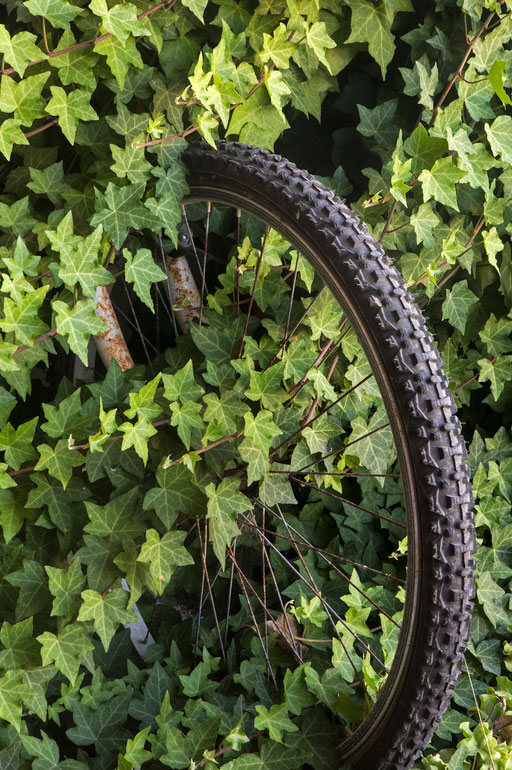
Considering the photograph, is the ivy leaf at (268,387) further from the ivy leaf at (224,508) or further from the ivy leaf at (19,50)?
the ivy leaf at (19,50)

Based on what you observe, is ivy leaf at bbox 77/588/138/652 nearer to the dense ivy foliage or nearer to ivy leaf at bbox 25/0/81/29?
the dense ivy foliage

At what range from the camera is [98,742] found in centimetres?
114

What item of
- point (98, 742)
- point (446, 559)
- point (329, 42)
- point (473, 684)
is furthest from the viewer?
point (473, 684)

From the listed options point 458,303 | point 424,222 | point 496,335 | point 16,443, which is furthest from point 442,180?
point 16,443

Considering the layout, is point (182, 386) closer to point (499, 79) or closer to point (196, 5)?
point (196, 5)

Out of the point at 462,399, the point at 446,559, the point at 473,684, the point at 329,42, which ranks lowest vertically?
the point at 473,684

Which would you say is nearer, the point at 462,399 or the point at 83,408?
the point at 83,408

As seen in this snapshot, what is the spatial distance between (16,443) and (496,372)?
3.55ft

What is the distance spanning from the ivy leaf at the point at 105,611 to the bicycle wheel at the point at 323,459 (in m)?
0.17

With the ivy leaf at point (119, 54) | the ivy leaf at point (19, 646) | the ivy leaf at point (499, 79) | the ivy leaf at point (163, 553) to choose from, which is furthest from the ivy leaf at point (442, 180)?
the ivy leaf at point (19, 646)

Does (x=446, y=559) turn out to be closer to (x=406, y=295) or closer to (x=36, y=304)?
(x=406, y=295)

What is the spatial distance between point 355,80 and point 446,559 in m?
1.10

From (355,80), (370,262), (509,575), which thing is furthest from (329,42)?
(509,575)

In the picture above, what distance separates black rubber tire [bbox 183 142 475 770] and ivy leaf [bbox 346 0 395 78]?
0.47 meters
